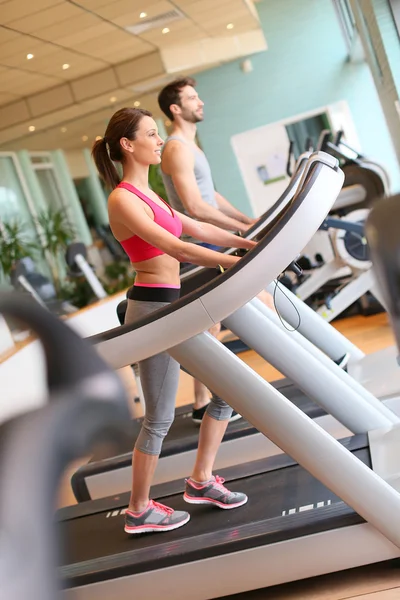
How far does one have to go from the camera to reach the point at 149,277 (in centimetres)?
227

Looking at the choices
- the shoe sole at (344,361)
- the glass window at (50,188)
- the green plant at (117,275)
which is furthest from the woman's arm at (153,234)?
the glass window at (50,188)

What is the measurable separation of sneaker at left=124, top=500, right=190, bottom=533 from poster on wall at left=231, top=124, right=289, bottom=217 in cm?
798

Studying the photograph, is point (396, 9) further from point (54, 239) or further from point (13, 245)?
point (54, 239)

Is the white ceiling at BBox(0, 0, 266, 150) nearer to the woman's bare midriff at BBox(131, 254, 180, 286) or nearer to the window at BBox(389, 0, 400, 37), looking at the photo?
the window at BBox(389, 0, 400, 37)

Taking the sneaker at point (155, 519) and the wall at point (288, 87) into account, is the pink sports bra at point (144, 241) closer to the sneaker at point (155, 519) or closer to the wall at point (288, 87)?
the sneaker at point (155, 519)

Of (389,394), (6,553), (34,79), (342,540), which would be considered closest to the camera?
(6,553)

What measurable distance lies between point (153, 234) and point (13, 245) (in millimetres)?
6730

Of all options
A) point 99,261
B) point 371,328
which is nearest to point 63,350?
point 371,328

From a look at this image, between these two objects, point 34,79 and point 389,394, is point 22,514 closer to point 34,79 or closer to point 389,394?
point 389,394

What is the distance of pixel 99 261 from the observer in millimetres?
10750

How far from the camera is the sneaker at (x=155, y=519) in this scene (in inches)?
91.5

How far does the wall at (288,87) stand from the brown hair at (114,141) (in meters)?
7.73

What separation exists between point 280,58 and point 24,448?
10.0 meters

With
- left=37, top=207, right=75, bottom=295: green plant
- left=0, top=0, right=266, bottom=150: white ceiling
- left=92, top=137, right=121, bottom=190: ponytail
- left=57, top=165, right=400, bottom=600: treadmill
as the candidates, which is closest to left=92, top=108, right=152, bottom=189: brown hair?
left=92, top=137, right=121, bottom=190: ponytail
